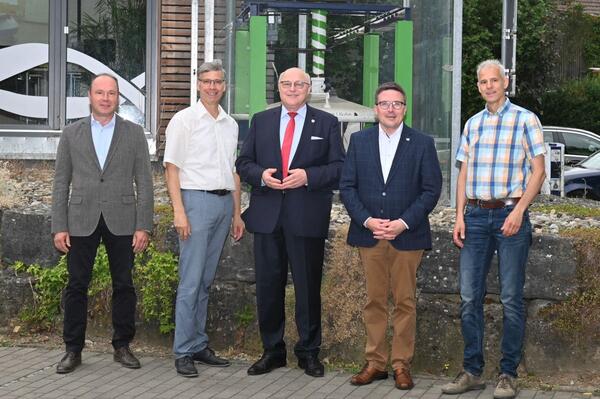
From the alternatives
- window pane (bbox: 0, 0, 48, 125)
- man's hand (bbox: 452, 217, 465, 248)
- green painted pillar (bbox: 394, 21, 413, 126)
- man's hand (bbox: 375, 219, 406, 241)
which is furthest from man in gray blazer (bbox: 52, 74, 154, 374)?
window pane (bbox: 0, 0, 48, 125)

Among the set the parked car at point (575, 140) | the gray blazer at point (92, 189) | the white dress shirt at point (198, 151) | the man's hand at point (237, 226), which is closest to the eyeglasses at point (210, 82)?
the white dress shirt at point (198, 151)

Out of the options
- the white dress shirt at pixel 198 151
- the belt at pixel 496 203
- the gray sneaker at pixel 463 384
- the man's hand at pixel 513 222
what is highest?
the white dress shirt at pixel 198 151

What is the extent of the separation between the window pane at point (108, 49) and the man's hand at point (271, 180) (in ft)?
28.7

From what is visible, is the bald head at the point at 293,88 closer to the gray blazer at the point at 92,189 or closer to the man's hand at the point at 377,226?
the man's hand at the point at 377,226

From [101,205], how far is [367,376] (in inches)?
79.6

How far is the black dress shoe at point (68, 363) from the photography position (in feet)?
24.0

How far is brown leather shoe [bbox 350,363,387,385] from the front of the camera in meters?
7.05

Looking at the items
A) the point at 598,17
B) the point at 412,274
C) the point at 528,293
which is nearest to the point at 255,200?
the point at 412,274

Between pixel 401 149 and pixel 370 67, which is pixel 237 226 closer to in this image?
pixel 401 149

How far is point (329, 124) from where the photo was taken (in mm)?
7285

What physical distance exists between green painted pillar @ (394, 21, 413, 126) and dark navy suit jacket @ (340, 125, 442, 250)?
3.88m

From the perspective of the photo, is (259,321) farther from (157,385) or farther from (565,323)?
(565,323)

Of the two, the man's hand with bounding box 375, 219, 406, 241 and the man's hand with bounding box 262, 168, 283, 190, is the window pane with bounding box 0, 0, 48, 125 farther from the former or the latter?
the man's hand with bounding box 375, 219, 406, 241

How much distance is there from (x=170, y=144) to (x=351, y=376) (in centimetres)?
190
